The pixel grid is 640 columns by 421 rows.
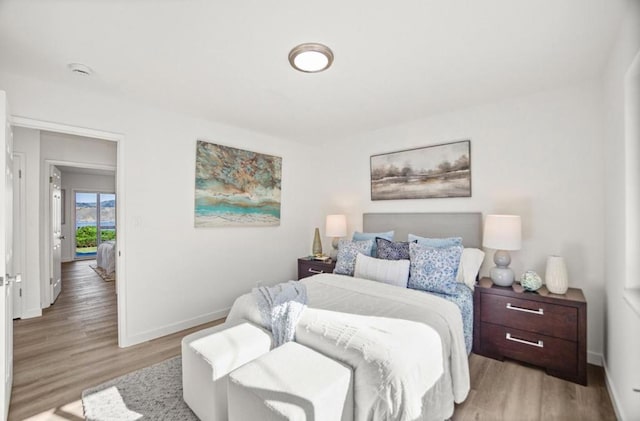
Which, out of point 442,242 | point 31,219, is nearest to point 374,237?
point 442,242

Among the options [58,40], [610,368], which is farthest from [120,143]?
[610,368]

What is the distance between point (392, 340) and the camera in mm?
1589

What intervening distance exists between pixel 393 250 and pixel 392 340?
4.72 feet

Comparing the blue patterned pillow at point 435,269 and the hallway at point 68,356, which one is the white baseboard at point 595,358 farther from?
the hallway at point 68,356

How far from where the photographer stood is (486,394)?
2.04 meters

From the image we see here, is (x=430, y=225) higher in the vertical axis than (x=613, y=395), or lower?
higher

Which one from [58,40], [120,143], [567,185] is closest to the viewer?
[58,40]

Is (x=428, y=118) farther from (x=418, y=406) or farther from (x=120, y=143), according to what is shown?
(x=120, y=143)

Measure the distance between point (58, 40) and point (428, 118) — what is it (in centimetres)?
337

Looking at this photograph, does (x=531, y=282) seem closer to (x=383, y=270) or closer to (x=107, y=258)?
(x=383, y=270)

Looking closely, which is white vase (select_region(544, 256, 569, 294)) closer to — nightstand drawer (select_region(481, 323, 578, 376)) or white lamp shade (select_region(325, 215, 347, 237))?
nightstand drawer (select_region(481, 323, 578, 376))

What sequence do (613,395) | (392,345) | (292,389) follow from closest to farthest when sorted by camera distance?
(292,389) → (392,345) → (613,395)

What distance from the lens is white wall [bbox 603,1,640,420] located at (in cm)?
157

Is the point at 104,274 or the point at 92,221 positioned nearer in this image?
the point at 104,274
